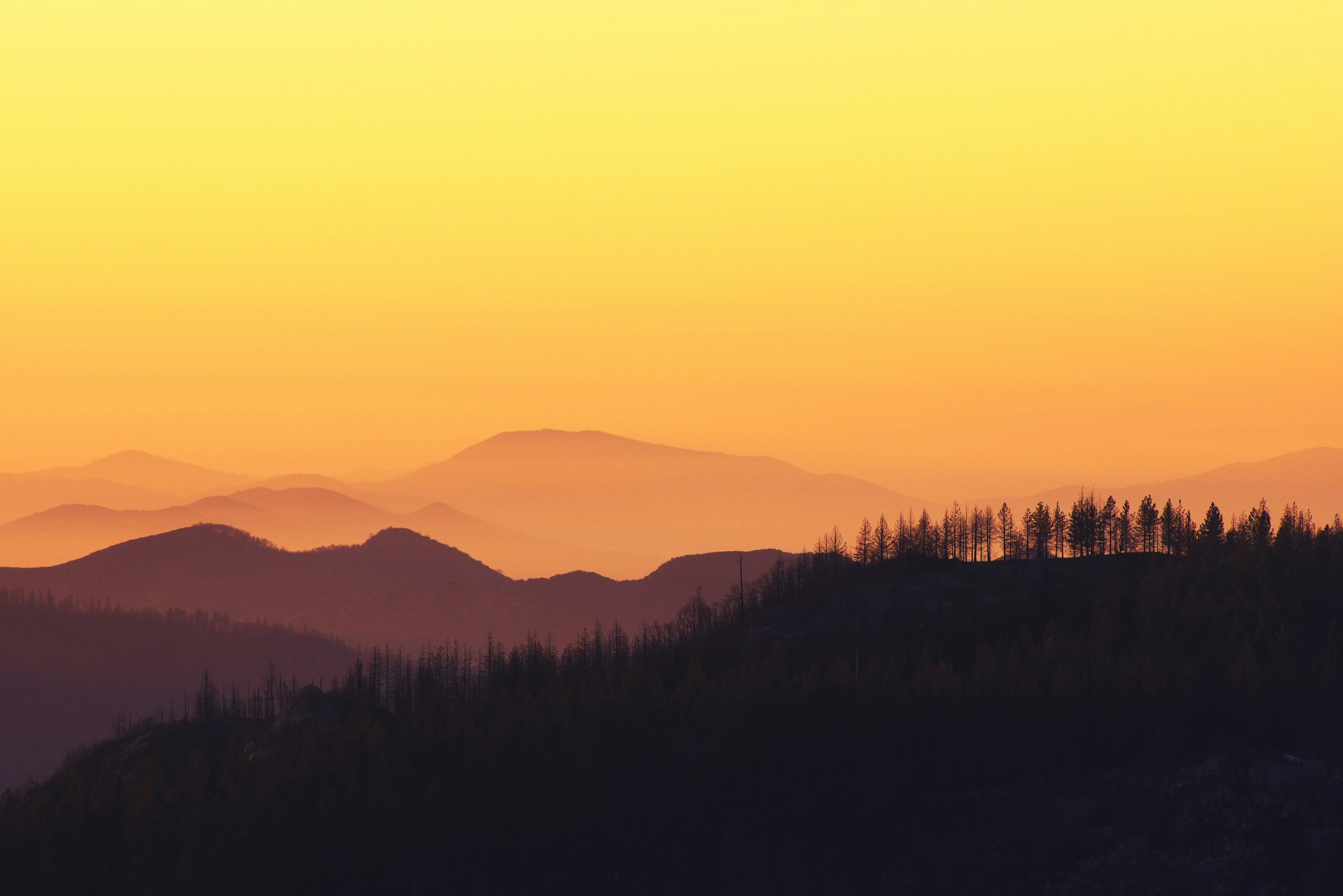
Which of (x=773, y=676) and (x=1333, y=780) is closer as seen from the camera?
(x=1333, y=780)

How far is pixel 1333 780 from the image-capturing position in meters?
142

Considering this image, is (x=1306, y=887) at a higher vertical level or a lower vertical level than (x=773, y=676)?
lower

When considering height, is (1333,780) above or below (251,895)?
above

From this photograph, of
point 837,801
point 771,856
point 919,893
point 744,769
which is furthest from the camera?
point 744,769

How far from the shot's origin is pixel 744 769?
17575cm

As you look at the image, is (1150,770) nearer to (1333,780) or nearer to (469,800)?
(1333,780)

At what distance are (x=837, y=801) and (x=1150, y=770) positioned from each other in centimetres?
3535

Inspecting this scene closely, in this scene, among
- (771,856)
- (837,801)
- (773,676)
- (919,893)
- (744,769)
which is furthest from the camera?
(773,676)

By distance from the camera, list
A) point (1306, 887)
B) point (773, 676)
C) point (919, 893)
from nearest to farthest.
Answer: point (1306, 887) → point (919, 893) → point (773, 676)

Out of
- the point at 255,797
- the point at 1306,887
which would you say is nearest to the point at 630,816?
the point at 255,797

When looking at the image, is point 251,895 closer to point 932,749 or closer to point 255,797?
point 255,797

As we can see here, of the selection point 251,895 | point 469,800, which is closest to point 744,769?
point 469,800

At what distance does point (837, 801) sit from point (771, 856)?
1347 cm

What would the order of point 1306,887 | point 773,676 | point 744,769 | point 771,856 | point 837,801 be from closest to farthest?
point 1306,887 → point 771,856 → point 837,801 → point 744,769 → point 773,676
